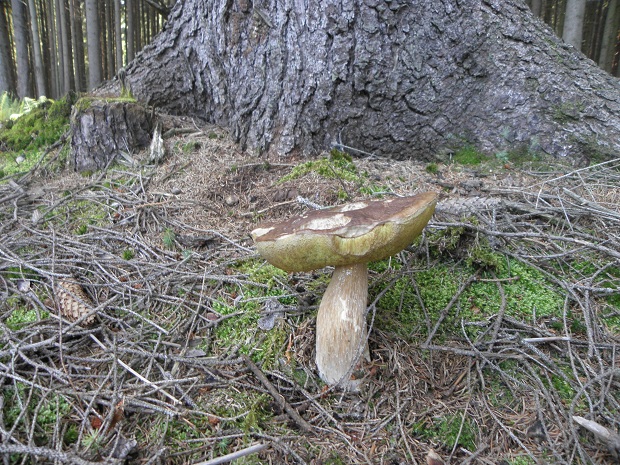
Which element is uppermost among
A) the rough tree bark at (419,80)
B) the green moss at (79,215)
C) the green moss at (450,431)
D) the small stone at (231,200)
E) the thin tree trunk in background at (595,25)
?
the thin tree trunk in background at (595,25)

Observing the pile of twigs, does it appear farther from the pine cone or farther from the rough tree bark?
the rough tree bark

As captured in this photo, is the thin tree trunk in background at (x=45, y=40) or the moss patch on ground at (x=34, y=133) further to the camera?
the thin tree trunk in background at (x=45, y=40)

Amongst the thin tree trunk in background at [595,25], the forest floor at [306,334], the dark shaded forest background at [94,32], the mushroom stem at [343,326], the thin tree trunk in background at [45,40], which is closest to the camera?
the forest floor at [306,334]

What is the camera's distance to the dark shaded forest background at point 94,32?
8.59m

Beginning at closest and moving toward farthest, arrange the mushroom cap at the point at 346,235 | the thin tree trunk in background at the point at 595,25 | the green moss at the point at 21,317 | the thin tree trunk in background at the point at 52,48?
1. the mushroom cap at the point at 346,235
2. the green moss at the point at 21,317
3. the thin tree trunk in background at the point at 595,25
4. the thin tree trunk in background at the point at 52,48

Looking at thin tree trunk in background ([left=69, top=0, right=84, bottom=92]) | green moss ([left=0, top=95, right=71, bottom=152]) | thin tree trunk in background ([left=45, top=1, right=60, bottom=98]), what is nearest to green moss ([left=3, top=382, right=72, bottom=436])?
green moss ([left=0, top=95, right=71, bottom=152])

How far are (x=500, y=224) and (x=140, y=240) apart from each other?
2.31 metres

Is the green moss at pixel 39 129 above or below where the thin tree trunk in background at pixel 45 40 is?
below

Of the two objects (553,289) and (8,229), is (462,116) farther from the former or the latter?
(8,229)

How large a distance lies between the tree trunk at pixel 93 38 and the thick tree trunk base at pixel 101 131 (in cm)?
640

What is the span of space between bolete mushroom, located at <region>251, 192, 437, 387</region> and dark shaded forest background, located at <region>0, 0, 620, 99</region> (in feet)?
22.3

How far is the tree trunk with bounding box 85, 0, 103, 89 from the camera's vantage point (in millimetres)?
8344

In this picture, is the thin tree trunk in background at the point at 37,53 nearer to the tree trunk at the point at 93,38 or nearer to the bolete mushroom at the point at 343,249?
the tree trunk at the point at 93,38

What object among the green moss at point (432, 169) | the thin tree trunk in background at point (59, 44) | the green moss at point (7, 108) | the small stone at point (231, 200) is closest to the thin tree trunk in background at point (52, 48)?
the thin tree trunk in background at point (59, 44)
